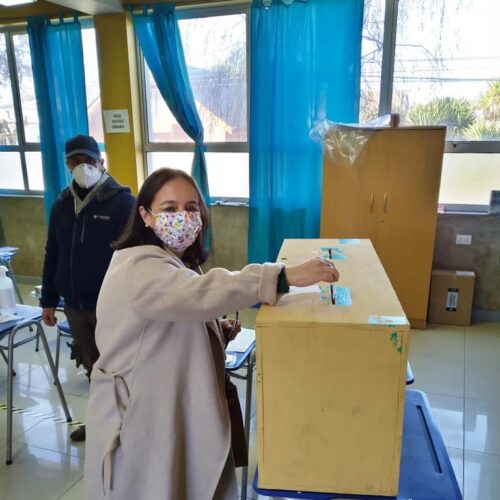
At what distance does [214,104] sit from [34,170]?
220 cm

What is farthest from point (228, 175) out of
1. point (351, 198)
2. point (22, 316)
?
point (22, 316)

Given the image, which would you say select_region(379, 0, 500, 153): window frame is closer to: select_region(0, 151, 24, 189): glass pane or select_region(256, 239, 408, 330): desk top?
select_region(256, 239, 408, 330): desk top

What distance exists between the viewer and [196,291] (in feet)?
2.90

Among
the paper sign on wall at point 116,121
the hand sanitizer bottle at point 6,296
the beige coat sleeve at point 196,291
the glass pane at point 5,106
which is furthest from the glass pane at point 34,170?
the beige coat sleeve at point 196,291

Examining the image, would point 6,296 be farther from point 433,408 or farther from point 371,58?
point 371,58

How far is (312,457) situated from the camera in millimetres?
906

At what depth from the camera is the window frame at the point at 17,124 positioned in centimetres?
429

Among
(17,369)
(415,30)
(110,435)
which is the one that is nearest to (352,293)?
(110,435)

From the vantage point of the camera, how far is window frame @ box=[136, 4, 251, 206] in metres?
3.53

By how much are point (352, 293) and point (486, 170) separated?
2837 millimetres

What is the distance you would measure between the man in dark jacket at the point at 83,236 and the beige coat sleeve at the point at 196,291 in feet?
3.63

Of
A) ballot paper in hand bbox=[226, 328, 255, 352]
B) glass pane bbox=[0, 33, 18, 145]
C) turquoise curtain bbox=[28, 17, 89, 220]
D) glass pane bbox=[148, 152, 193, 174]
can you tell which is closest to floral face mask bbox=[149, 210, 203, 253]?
ballot paper in hand bbox=[226, 328, 255, 352]

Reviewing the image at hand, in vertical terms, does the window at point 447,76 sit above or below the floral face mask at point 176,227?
above

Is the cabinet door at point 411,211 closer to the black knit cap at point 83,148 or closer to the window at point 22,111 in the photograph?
the black knit cap at point 83,148
